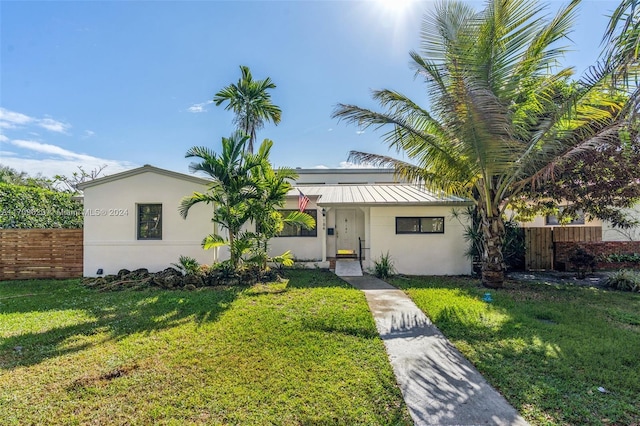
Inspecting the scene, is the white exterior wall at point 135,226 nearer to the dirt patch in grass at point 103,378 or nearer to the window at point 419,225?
the dirt patch in grass at point 103,378

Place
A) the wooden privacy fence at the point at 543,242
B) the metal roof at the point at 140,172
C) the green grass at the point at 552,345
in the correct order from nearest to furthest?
1. the green grass at the point at 552,345
2. the metal roof at the point at 140,172
3. the wooden privacy fence at the point at 543,242

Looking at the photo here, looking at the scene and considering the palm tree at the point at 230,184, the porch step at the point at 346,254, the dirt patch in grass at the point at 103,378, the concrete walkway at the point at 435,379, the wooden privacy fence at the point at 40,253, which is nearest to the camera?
the concrete walkway at the point at 435,379

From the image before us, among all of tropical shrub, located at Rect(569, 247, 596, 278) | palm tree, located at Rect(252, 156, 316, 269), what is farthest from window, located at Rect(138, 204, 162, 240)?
tropical shrub, located at Rect(569, 247, 596, 278)

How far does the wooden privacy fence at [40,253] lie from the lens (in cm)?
1059

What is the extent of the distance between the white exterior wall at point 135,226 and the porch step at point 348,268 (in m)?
5.38

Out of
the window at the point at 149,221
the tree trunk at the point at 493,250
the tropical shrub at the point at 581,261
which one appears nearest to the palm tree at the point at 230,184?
the window at the point at 149,221

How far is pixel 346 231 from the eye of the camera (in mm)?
14094

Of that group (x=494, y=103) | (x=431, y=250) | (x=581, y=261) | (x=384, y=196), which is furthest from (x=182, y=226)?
(x=581, y=261)

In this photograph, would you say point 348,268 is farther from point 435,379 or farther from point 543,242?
point 543,242

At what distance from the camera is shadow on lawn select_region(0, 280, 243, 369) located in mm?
4934

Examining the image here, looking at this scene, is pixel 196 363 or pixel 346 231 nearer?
pixel 196 363

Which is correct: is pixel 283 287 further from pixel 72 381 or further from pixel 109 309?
pixel 72 381

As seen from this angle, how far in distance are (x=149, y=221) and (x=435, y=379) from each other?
441 inches

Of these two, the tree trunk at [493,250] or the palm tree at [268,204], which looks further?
the palm tree at [268,204]
